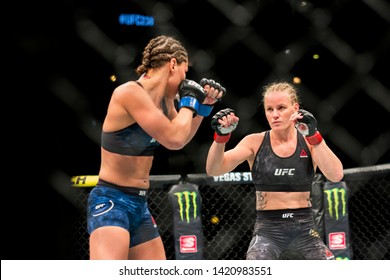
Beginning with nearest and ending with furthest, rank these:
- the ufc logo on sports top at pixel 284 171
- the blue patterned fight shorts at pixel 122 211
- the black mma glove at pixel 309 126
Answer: the blue patterned fight shorts at pixel 122 211 → the black mma glove at pixel 309 126 → the ufc logo on sports top at pixel 284 171

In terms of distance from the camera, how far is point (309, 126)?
6.86 ft

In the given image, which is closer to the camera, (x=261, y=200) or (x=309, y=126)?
(x=309, y=126)

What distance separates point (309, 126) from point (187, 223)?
86 cm

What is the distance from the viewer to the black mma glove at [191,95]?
1.90 m

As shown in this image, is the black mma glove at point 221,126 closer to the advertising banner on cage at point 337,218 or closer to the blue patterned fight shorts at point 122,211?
the blue patterned fight shorts at point 122,211

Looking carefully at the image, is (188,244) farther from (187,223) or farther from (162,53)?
(162,53)

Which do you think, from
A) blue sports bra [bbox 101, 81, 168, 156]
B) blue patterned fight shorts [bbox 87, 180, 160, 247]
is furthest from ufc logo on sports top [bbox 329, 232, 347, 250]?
blue sports bra [bbox 101, 81, 168, 156]

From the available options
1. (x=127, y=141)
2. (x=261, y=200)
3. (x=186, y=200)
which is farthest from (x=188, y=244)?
(x=127, y=141)

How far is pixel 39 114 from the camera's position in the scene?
5.50 ft

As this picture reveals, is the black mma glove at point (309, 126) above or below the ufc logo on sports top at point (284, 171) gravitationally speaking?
above

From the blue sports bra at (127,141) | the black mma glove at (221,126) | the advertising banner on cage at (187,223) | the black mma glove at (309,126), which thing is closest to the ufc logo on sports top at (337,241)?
the advertising banner on cage at (187,223)

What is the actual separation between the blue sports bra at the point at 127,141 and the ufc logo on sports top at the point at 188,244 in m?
0.87

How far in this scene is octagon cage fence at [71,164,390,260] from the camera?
280 cm

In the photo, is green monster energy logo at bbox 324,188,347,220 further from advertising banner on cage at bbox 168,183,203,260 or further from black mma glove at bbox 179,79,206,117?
black mma glove at bbox 179,79,206,117
